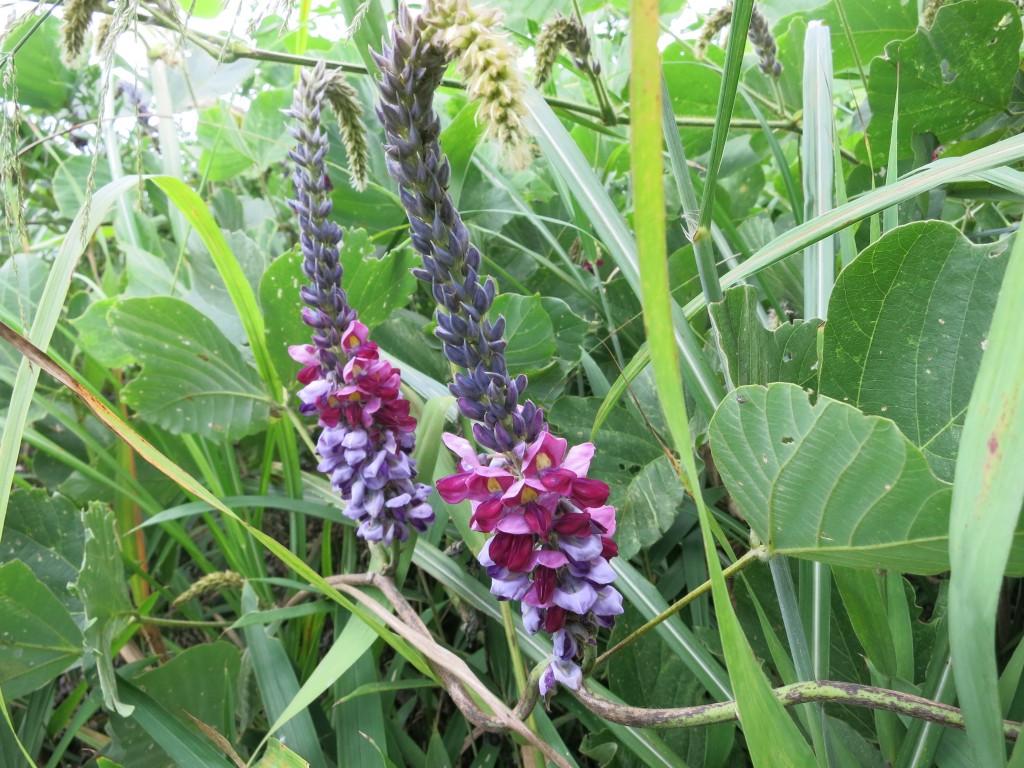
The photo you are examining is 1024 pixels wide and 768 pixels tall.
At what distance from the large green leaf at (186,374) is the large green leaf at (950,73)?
4.06 ft

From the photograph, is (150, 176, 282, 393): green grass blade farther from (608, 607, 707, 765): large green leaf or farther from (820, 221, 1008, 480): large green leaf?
(820, 221, 1008, 480): large green leaf

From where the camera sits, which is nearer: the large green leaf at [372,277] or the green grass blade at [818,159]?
the green grass blade at [818,159]

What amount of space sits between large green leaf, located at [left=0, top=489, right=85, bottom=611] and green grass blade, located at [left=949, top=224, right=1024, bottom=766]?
1375mm

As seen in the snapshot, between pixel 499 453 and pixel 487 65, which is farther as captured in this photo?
pixel 499 453

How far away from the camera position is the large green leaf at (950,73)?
40.4 inches

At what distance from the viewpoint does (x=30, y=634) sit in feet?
3.53

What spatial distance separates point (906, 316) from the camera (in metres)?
0.65

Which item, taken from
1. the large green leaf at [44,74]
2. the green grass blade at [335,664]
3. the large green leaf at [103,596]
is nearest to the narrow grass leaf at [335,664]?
the green grass blade at [335,664]

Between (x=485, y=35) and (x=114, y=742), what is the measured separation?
3.68 ft

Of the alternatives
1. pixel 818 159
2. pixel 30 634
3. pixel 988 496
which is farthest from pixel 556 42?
pixel 30 634

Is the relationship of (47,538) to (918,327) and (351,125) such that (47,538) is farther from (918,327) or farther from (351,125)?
(918,327)

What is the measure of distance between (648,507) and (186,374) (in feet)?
2.96

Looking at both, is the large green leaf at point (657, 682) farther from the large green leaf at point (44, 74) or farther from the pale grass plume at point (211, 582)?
the large green leaf at point (44, 74)

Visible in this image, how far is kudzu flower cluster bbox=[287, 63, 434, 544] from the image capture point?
3.22 ft
